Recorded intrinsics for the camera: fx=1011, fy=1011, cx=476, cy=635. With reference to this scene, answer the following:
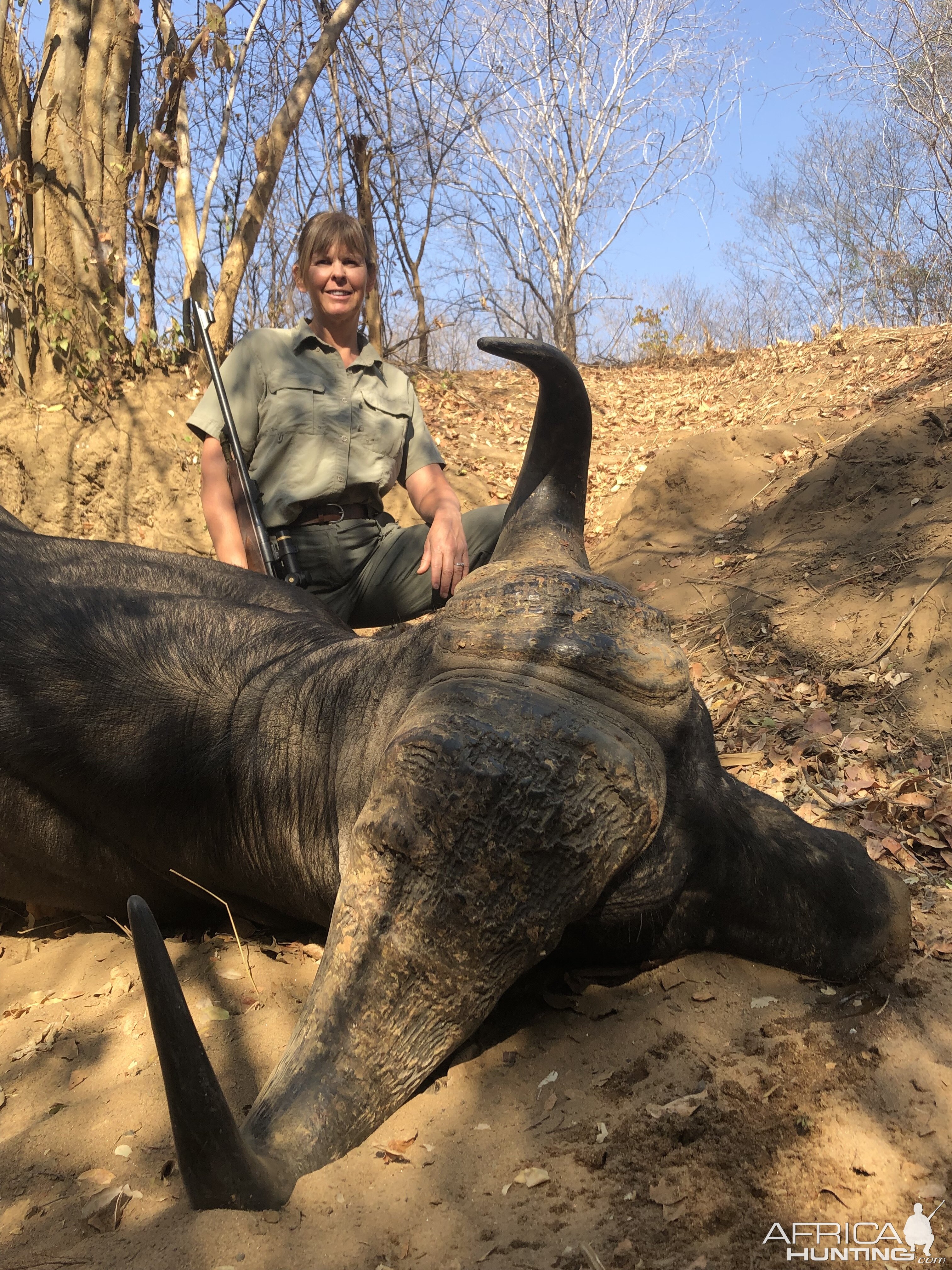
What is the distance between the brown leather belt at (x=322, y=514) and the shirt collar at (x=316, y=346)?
0.80 metres

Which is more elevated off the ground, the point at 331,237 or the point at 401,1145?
the point at 331,237

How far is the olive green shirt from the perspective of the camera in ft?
16.6

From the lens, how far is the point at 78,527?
8.04 meters

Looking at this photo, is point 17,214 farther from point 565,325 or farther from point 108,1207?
point 565,325

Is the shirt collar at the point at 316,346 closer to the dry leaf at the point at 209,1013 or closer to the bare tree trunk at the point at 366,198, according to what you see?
the dry leaf at the point at 209,1013

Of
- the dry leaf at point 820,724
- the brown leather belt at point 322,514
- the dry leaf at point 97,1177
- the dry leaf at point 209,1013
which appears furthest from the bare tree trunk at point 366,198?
the dry leaf at point 97,1177

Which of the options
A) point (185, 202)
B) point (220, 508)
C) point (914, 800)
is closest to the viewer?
point (914, 800)

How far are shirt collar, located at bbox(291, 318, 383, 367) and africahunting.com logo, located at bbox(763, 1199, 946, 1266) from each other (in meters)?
4.53

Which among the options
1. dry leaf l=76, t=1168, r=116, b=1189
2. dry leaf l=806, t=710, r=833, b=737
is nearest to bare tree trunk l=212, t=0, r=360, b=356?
dry leaf l=806, t=710, r=833, b=737

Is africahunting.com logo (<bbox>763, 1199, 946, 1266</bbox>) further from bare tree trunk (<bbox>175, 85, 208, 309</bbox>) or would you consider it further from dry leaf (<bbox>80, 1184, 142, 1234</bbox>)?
bare tree trunk (<bbox>175, 85, 208, 309</bbox>)

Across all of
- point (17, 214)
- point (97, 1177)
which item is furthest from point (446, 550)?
point (17, 214)

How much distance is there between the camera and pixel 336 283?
5105mm

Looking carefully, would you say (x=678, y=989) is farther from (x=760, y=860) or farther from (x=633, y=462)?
(x=633, y=462)

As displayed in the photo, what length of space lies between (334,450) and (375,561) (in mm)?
604
